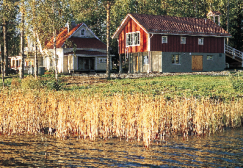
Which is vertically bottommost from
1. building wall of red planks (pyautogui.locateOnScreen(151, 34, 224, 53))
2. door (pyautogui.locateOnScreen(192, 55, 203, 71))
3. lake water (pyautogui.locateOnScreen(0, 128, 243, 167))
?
lake water (pyautogui.locateOnScreen(0, 128, 243, 167))

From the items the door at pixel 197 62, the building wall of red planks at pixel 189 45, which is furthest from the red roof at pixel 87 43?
the door at pixel 197 62

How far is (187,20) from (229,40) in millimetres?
14725

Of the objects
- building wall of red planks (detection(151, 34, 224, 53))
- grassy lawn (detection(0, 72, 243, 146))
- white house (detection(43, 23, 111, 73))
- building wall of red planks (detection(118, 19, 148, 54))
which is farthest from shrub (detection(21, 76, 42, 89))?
white house (detection(43, 23, 111, 73))

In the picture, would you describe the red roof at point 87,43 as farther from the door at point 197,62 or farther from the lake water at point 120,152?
the lake water at point 120,152

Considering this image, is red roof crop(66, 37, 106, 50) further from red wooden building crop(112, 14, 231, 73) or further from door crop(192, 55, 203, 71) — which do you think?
door crop(192, 55, 203, 71)

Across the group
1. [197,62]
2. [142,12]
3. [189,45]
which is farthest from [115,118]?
[142,12]

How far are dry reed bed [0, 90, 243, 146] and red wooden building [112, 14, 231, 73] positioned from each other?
29.3 metres

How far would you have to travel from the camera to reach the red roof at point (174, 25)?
42.6 metres

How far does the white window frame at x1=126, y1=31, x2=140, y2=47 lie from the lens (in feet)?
144

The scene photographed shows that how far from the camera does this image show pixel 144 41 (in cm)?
4294

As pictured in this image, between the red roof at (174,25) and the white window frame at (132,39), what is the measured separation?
1.59 metres

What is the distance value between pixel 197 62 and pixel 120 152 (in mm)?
37357

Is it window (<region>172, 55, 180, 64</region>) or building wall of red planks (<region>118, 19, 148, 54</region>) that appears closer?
building wall of red planks (<region>118, 19, 148, 54</region>)

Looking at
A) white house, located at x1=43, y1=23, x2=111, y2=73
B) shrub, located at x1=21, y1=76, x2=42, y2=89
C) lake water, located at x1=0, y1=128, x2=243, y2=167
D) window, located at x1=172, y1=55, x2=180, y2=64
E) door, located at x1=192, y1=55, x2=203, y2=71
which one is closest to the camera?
lake water, located at x1=0, y1=128, x2=243, y2=167
